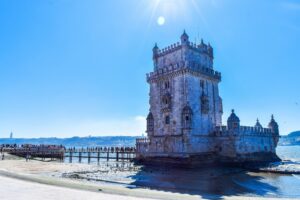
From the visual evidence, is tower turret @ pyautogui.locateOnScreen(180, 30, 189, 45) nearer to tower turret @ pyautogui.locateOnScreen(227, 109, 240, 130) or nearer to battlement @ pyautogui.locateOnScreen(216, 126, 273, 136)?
tower turret @ pyautogui.locateOnScreen(227, 109, 240, 130)

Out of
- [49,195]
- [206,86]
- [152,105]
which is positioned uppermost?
[206,86]

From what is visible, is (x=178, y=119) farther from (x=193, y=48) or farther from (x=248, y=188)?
(x=248, y=188)

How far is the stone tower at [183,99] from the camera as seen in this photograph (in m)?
40.7

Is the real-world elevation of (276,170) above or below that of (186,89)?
below

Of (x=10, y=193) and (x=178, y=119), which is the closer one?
(x=10, y=193)

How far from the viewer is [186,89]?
4100 centimetres

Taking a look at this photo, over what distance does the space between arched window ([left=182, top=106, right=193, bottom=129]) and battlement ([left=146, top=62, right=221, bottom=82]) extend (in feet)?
20.4

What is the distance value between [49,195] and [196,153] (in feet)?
96.7

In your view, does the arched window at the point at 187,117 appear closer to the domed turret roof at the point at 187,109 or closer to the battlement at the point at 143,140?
the domed turret roof at the point at 187,109

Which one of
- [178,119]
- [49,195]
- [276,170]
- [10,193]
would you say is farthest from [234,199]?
[178,119]

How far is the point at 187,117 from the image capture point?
3962cm

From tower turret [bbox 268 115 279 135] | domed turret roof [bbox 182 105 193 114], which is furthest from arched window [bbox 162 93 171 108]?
tower turret [bbox 268 115 279 135]

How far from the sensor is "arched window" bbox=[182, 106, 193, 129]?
39.3 meters

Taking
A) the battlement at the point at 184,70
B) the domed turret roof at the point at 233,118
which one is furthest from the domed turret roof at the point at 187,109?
the domed turret roof at the point at 233,118
